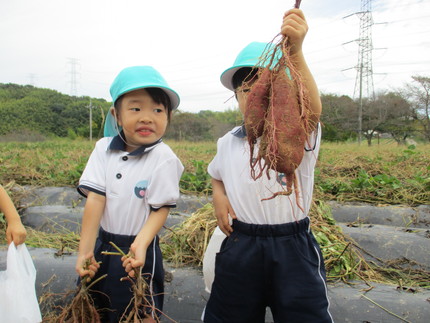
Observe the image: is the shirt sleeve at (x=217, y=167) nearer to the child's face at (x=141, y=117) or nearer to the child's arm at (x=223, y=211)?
the child's arm at (x=223, y=211)

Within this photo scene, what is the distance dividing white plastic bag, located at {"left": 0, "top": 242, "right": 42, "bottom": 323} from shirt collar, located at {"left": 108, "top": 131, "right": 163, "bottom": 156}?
24.7 inches

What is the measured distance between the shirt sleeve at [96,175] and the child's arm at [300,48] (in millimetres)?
1001

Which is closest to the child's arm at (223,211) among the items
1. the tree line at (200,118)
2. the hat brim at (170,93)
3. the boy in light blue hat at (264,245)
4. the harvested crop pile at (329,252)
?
the boy in light blue hat at (264,245)

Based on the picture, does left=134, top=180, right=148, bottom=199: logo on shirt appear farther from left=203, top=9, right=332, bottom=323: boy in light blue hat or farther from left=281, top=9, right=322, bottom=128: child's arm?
left=281, top=9, right=322, bottom=128: child's arm

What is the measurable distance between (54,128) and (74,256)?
4032 centimetres

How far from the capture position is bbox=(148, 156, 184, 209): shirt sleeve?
1516mm

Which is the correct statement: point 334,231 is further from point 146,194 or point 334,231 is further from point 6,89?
point 6,89

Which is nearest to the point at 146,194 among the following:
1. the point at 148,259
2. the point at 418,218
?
the point at 148,259

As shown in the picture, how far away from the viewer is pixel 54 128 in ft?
126

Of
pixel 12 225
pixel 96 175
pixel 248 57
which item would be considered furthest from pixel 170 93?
pixel 12 225

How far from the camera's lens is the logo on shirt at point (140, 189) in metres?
1.55

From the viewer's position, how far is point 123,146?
1.67 metres

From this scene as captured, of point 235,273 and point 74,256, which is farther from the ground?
point 235,273

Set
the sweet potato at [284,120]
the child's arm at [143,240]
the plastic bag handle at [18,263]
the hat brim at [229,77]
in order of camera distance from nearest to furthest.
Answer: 1. the sweet potato at [284,120]
2. the child's arm at [143,240]
3. the plastic bag handle at [18,263]
4. the hat brim at [229,77]
